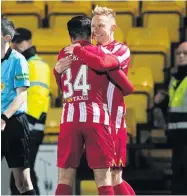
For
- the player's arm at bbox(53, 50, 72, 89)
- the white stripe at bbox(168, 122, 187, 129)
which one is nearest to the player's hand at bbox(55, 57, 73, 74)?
the player's arm at bbox(53, 50, 72, 89)

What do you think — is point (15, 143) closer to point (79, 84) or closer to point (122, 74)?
point (79, 84)

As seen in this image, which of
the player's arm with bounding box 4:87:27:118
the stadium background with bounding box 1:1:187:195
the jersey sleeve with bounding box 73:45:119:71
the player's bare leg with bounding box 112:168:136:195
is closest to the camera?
the jersey sleeve with bounding box 73:45:119:71

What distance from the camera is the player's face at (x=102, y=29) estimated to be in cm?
689

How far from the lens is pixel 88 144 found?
6.73 m

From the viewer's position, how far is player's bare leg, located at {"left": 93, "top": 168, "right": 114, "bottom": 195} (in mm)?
6637

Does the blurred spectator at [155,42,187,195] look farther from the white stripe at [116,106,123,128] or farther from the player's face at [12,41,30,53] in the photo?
the white stripe at [116,106,123,128]

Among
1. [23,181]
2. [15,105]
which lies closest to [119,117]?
[15,105]

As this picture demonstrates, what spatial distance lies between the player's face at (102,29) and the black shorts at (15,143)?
1.01m

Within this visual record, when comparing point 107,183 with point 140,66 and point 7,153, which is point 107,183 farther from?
point 140,66

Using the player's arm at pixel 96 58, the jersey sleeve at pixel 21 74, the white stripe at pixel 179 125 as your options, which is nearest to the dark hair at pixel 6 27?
the jersey sleeve at pixel 21 74

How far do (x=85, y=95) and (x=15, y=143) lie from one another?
96 cm

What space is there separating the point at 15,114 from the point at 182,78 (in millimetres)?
2384

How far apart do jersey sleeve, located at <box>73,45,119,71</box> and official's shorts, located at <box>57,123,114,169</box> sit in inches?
17.1

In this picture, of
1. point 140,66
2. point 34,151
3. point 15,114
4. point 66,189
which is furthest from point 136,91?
point 66,189
